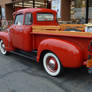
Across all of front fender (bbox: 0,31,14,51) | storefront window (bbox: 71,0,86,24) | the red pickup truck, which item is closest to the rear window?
the red pickup truck

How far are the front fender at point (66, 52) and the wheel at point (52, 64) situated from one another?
0.79 ft

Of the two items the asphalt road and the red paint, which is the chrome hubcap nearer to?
the asphalt road

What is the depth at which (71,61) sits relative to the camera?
11.1ft

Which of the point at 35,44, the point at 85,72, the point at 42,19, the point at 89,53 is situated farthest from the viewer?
the point at 42,19

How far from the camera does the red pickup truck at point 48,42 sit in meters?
3.31

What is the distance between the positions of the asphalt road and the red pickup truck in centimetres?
30

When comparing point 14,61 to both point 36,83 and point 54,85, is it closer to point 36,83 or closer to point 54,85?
point 36,83

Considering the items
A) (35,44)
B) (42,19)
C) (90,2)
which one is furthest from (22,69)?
(90,2)

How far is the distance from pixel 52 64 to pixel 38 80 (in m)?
0.58

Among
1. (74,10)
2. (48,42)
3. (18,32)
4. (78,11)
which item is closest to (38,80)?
(48,42)

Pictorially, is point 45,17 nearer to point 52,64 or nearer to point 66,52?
point 52,64

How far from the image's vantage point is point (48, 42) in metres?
3.84

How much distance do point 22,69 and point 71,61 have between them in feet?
6.52

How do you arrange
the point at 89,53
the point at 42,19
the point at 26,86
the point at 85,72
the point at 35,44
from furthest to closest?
1. the point at 42,19
2. the point at 35,44
3. the point at 85,72
4. the point at 26,86
5. the point at 89,53
